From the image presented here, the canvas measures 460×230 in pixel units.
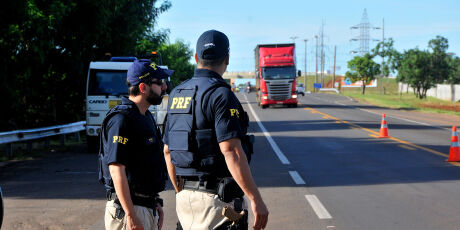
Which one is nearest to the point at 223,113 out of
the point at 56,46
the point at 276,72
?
the point at 56,46

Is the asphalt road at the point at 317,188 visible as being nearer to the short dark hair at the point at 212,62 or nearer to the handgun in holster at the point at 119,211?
the handgun in holster at the point at 119,211

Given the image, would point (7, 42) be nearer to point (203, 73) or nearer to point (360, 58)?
point (203, 73)

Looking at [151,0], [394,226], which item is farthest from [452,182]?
[151,0]

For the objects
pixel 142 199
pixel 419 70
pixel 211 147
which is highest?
pixel 419 70

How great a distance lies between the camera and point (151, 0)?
28.0 metres

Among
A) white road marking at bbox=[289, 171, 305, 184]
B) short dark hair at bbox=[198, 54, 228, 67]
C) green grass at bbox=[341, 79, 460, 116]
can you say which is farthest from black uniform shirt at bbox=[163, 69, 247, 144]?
green grass at bbox=[341, 79, 460, 116]

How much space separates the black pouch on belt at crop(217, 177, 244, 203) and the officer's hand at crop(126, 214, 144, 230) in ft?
1.81

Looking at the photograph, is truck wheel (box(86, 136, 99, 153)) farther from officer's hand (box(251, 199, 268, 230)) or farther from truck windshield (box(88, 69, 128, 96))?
officer's hand (box(251, 199, 268, 230))

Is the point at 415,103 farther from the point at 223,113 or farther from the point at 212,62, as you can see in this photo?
the point at 223,113

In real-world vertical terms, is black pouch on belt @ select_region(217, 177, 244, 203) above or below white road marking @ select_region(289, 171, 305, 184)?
above

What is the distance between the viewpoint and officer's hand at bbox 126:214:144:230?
3697 millimetres

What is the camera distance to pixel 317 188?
31.8ft

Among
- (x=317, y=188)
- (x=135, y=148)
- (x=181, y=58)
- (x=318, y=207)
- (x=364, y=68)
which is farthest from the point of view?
(x=364, y=68)

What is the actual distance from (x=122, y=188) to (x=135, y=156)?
242mm
